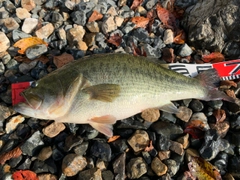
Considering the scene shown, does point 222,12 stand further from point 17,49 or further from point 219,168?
point 17,49

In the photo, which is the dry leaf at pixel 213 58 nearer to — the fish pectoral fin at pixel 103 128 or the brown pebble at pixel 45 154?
the fish pectoral fin at pixel 103 128

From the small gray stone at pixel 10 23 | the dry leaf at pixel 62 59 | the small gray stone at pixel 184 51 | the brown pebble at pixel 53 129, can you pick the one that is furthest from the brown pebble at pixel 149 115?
the small gray stone at pixel 10 23

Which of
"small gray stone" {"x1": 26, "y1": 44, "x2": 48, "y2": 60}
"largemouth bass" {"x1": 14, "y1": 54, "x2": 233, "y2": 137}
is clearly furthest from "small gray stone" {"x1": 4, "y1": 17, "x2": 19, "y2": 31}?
"largemouth bass" {"x1": 14, "y1": 54, "x2": 233, "y2": 137}

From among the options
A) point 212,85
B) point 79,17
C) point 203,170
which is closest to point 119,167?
point 203,170

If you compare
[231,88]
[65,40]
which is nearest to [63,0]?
[65,40]

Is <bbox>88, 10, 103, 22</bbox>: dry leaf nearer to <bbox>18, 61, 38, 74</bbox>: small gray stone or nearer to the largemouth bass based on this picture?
A: <bbox>18, 61, 38, 74</bbox>: small gray stone

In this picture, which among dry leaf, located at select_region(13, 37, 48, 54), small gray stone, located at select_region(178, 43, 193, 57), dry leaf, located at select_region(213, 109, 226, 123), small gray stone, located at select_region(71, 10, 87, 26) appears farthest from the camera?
small gray stone, located at select_region(71, 10, 87, 26)
